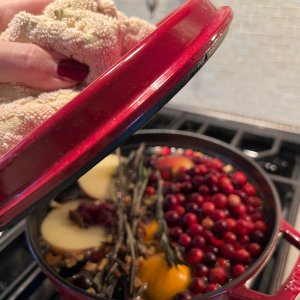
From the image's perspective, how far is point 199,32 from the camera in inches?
12.9

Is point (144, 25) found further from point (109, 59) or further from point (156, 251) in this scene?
point (156, 251)

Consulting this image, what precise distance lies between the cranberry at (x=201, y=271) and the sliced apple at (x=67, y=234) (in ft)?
0.42

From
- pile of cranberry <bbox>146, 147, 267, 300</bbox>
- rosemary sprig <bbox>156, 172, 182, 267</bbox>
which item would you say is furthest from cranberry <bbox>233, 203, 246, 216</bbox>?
rosemary sprig <bbox>156, 172, 182, 267</bbox>

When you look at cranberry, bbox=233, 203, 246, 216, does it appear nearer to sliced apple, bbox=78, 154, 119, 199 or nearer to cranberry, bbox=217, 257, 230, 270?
cranberry, bbox=217, 257, 230, 270

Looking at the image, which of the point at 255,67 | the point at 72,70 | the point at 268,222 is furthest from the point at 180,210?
the point at 255,67

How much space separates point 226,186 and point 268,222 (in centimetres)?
9

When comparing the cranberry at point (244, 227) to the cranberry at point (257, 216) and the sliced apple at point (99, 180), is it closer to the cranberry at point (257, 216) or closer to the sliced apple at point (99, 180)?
the cranberry at point (257, 216)

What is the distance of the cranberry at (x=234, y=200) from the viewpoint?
553 millimetres

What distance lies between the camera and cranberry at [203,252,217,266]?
477 mm

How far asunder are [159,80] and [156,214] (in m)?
0.28

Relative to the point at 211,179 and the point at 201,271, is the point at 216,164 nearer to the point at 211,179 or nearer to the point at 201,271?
the point at 211,179

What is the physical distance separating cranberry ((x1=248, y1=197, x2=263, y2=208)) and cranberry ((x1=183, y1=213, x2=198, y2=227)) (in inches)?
3.5

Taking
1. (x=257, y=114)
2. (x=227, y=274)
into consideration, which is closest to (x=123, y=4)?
(x=257, y=114)

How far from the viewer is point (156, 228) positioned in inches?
20.8
